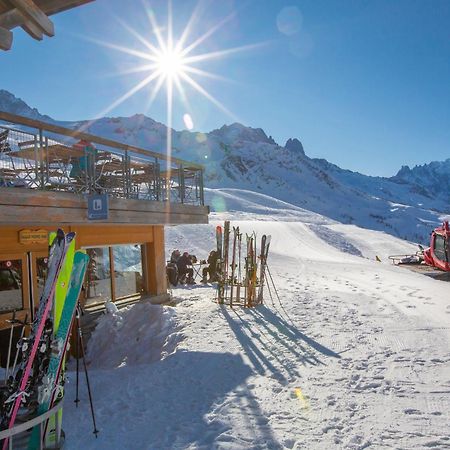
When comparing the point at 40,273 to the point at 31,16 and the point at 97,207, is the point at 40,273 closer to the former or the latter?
the point at 97,207

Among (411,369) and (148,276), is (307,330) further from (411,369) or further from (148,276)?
(148,276)

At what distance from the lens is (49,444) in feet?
13.1

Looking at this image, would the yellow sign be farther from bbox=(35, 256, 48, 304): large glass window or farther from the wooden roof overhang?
the wooden roof overhang

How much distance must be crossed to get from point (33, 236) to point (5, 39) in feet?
20.0

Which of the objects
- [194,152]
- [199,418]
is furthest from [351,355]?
[194,152]

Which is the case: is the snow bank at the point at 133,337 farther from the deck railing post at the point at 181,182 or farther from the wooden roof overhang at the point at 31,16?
the wooden roof overhang at the point at 31,16

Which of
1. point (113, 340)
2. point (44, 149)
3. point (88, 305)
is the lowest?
point (113, 340)

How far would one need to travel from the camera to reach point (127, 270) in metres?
12.3

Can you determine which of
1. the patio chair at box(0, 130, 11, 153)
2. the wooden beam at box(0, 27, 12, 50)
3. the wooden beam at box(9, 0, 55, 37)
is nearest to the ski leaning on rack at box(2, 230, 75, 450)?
the wooden beam at box(0, 27, 12, 50)

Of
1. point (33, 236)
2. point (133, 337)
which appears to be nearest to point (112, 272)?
point (133, 337)

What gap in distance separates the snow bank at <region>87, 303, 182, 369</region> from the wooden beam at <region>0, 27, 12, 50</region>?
585 cm

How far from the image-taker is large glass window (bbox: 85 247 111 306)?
10.7 meters

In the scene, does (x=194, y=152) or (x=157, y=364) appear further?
(x=194, y=152)

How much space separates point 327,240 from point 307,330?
120 ft
